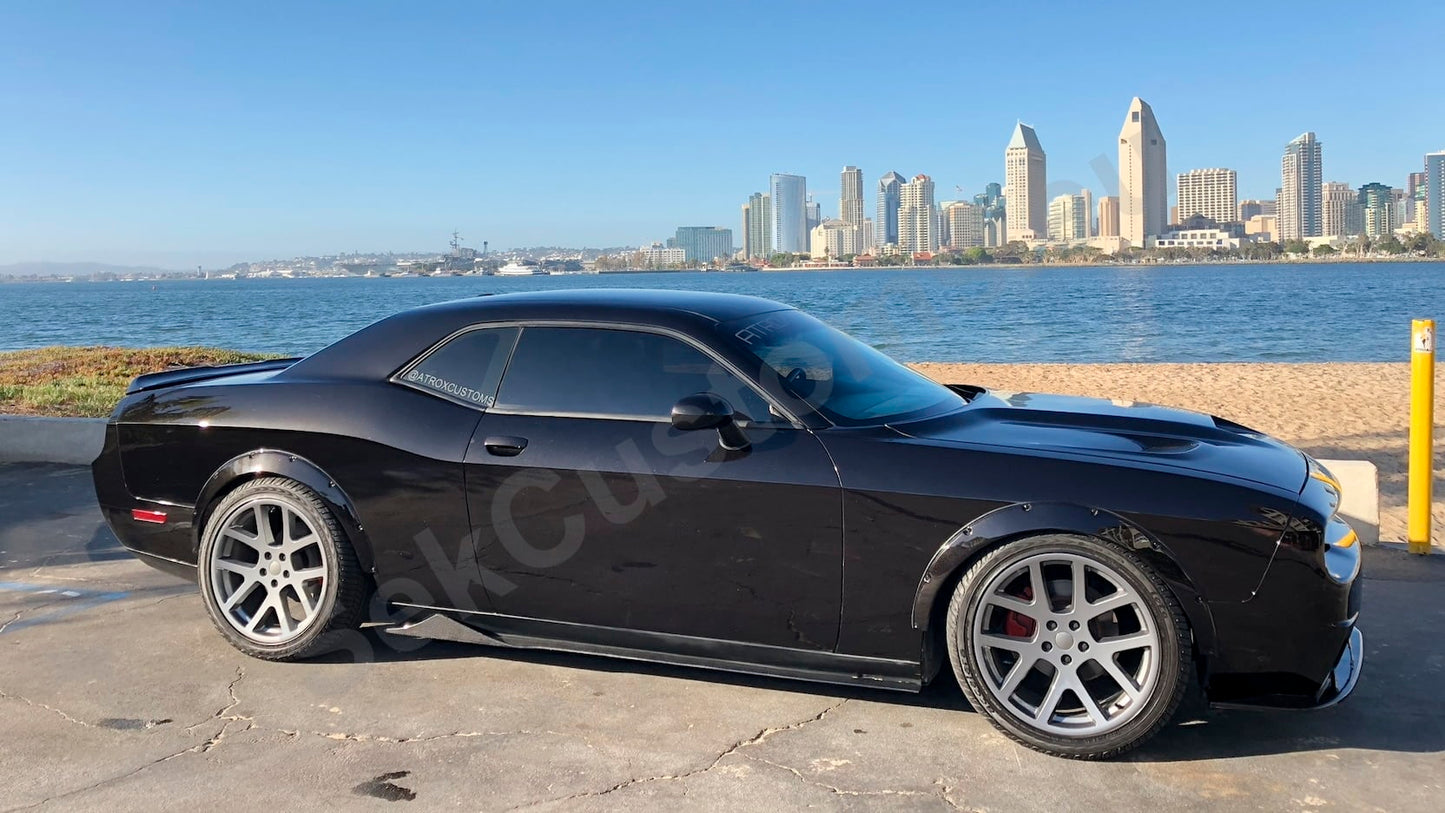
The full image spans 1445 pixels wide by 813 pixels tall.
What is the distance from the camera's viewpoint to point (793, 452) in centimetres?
392

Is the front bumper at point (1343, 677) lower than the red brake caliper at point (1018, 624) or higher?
lower

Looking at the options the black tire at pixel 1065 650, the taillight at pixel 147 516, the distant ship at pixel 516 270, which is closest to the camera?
the black tire at pixel 1065 650

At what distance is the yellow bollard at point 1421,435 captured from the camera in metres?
5.93

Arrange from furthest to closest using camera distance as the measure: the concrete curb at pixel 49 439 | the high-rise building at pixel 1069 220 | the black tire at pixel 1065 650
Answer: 1. the high-rise building at pixel 1069 220
2. the concrete curb at pixel 49 439
3. the black tire at pixel 1065 650

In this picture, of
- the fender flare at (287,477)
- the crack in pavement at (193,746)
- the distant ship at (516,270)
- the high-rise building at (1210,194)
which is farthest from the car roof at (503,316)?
the high-rise building at (1210,194)

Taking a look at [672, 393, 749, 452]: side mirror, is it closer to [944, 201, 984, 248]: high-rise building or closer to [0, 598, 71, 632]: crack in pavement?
[0, 598, 71, 632]: crack in pavement

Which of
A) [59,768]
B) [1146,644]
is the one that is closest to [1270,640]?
[1146,644]

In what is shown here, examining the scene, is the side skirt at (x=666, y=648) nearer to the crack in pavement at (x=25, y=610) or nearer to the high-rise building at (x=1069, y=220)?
the crack in pavement at (x=25, y=610)

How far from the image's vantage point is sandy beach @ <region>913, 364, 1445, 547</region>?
10.4 metres

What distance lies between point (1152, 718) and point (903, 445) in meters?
1.17

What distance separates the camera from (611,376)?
14.1ft

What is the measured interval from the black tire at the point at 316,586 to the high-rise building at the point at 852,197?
73.7 meters

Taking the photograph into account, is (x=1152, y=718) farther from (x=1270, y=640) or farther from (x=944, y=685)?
(x=944, y=685)

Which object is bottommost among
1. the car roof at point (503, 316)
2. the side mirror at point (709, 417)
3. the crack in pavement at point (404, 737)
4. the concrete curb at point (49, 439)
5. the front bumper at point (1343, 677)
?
the crack in pavement at point (404, 737)
